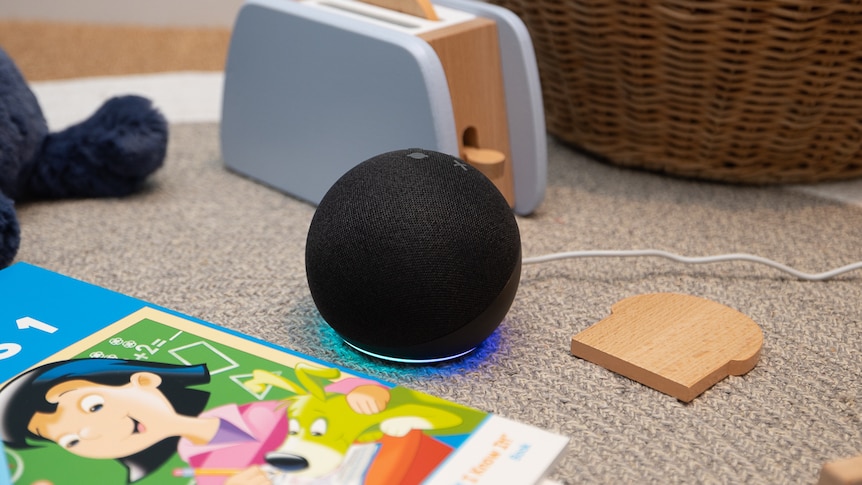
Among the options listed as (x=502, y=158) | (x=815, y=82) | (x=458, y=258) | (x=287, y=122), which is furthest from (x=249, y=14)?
(x=815, y=82)

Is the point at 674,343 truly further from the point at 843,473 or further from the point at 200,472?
the point at 200,472

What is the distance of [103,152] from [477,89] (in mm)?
388

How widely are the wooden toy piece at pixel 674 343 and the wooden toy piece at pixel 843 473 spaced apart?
0.41 feet

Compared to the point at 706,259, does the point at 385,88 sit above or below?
above

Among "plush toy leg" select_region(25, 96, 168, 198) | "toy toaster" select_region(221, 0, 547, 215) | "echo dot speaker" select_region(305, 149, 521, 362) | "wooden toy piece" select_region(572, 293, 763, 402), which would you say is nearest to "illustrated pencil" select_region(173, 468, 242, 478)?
"echo dot speaker" select_region(305, 149, 521, 362)

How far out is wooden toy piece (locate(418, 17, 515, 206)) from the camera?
2.64 ft

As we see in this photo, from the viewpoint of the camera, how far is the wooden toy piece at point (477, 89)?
2.64 feet

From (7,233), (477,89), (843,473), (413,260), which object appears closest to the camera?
(843,473)

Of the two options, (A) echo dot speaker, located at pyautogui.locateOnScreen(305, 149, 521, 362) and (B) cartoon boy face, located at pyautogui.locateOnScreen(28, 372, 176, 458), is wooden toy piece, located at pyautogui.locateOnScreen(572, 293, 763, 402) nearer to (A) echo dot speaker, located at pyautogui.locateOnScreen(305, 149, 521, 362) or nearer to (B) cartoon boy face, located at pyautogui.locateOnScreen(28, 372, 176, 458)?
(A) echo dot speaker, located at pyautogui.locateOnScreen(305, 149, 521, 362)

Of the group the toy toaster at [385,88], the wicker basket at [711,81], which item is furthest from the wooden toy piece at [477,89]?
the wicker basket at [711,81]

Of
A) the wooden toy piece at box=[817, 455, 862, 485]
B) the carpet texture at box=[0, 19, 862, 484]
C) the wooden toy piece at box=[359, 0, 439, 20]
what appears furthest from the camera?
the wooden toy piece at box=[359, 0, 439, 20]

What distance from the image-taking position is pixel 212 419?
52 centimetres

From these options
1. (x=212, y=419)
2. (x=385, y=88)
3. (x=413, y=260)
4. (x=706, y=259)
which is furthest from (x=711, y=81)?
(x=212, y=419)

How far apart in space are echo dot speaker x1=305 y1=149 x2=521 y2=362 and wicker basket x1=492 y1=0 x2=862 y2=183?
0.37 metres
